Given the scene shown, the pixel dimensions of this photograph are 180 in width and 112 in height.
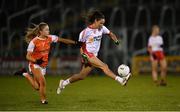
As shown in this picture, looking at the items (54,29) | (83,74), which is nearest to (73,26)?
(54,29)

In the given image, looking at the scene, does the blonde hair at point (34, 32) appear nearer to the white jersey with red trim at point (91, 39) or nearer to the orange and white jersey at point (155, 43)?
the white jersey with red trim at point (91, 39)

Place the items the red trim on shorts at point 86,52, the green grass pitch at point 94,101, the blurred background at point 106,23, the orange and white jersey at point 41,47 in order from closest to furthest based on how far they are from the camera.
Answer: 1. the green grass pitch at point 94,101
2. the orange and white jersey at point 41,47
3. the red trim on shorts at point 86,52
4. the blurred background at point 106,23

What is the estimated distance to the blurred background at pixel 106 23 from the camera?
2659 centimetres

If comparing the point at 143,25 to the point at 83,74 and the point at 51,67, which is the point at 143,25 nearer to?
the point at 51,67

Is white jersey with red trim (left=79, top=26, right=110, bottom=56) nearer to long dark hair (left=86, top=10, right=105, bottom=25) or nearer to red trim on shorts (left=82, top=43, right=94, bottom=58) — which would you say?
red trim on shorts (left=82, top=43, right=94, bottom=58)

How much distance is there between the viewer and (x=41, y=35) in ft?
39.0

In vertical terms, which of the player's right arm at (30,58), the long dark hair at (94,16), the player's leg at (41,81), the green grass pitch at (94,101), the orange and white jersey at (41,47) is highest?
Answer: the long dark hair at (94,16)

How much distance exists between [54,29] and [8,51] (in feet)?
11.2

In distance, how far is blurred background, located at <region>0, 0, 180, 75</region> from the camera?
87.2 feet

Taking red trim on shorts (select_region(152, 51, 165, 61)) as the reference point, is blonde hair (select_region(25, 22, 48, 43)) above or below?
above

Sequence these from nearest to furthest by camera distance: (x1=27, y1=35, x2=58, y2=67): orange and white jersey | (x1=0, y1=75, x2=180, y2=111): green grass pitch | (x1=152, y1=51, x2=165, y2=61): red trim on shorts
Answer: (x1=0, y1=75, x2=180, y2=111): green grass pitch < (x1=27, y1=35, x2=58, y2=67): orange and white jersey < (x1=152, y1=51, x2=165, y2=61): red trim on shorts

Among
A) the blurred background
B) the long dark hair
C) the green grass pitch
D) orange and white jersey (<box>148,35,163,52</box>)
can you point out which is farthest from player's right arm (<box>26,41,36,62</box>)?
the blurred background

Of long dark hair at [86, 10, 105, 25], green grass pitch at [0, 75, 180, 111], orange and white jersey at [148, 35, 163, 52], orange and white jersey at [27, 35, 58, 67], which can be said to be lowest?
green grass pitch at [0, 75, 180, 111]

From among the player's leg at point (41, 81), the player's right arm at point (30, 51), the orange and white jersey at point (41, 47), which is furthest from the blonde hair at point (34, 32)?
the player's leg at point (41, 81)
